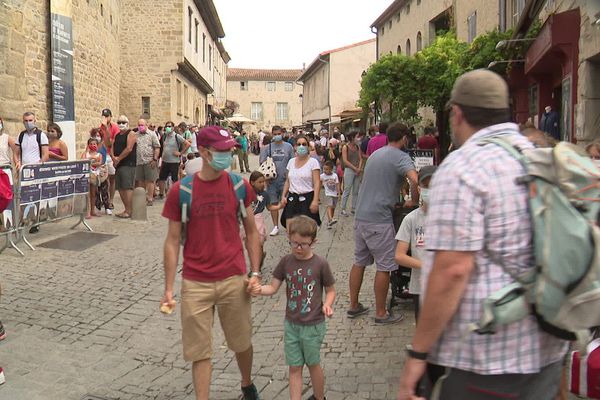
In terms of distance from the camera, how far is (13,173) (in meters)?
8.57

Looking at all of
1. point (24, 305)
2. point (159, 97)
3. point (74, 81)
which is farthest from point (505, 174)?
point (159, 97)

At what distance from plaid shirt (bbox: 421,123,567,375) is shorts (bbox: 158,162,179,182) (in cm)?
1349

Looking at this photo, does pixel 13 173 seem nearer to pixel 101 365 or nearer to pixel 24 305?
pixel 24 305

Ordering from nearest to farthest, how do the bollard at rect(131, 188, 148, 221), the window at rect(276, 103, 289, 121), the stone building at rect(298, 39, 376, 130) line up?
the bollard at rect(131, 188, 148, 221), the stone building at rect(298, 39, 376, 130), the window at rect(276, 103, 289, 121)

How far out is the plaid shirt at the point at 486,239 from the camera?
2.09 metres

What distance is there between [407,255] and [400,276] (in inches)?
53.7

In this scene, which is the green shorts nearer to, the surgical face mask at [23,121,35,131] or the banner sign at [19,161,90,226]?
the banner sign at [19,161,90,226]

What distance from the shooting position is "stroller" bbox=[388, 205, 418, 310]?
6.34m

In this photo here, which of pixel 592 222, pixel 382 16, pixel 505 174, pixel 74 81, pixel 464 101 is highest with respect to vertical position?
pixel 382 16

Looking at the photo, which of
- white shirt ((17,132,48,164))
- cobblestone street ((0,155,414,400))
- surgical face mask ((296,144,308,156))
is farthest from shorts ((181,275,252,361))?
white shirt ((17,132,48,164))

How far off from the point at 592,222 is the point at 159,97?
25.0 metres

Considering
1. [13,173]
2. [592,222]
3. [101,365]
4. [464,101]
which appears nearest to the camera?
[592,222]

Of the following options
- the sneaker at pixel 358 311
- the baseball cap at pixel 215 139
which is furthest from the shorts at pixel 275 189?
the baseball cap at pixel 215 139

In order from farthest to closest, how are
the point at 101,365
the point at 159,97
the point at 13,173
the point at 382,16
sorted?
the point at 382,16, the point at 159,97, the point at 13,173, the point at 101,365
